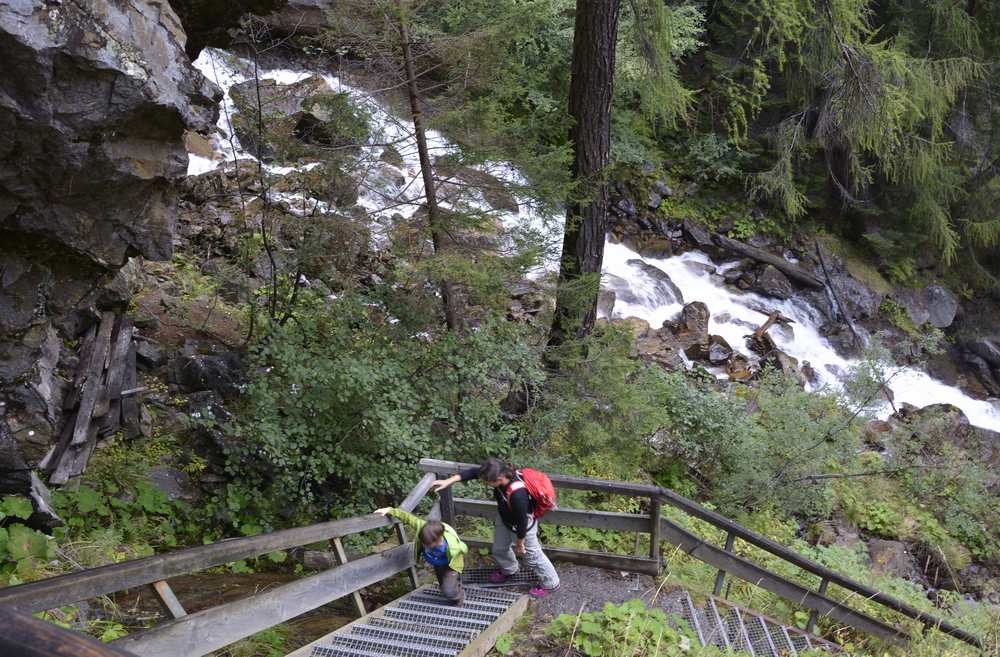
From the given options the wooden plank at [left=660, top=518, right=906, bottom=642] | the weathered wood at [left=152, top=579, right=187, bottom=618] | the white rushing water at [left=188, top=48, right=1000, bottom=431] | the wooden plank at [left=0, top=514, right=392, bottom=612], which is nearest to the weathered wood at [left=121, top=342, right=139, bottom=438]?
the wooden plank at [left=0, top=514, right=392, bottom=612]

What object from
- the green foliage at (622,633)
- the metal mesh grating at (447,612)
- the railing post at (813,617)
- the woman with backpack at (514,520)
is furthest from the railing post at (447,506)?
the railing post at (813,617)

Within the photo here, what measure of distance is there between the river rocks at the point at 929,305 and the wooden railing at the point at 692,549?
16.9m

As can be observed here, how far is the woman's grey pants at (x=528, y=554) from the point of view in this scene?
19.9ft

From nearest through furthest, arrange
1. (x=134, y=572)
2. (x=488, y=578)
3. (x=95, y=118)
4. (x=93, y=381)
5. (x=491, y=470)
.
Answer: (x=134, y=572), (x=491, y=470), (x=95, y=118), (x=488, y=578), (x=93, y=381)

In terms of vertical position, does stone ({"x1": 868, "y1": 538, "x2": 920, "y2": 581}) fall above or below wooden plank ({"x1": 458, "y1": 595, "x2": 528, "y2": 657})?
below

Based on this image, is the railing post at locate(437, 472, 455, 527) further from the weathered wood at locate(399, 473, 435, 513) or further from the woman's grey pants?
the woman's grey pants

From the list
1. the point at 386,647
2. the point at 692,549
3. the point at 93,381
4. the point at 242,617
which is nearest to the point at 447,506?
the point at 386,647

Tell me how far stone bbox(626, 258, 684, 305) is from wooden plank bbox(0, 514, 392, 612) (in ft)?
47.2

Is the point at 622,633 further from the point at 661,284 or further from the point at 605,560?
the point at 661,284

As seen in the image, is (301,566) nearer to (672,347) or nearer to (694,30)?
(672,347)

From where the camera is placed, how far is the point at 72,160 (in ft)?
19.6

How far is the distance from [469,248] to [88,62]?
4.68 meters

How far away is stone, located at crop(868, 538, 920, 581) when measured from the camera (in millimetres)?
11445

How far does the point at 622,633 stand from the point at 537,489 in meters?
1.41
